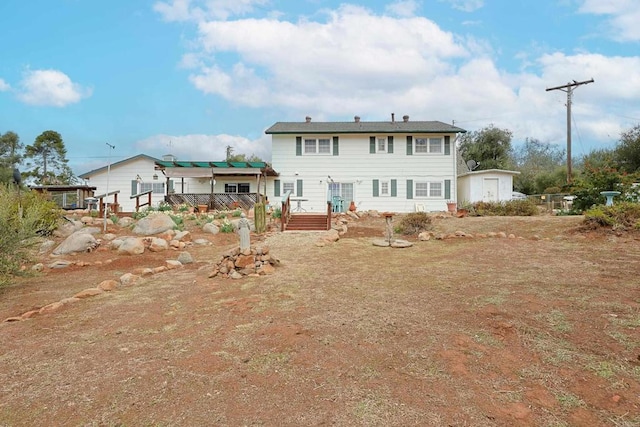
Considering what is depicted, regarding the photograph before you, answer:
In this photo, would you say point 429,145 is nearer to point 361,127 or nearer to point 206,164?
point 361,127

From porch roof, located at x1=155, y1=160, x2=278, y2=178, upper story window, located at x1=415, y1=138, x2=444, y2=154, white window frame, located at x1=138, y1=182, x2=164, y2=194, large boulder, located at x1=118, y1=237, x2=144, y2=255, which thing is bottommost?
large boulder, located at x1=118, y1=237, x2=144, y2=255

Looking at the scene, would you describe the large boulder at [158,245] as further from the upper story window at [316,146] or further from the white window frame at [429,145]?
the white window frame at [429,145]

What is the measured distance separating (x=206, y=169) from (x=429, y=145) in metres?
13.0

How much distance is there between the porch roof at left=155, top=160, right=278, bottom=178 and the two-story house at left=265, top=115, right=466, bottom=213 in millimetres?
1797

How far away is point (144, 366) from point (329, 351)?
174 cm

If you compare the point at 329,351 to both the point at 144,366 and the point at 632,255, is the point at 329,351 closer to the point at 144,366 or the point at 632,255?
the point at 144,366

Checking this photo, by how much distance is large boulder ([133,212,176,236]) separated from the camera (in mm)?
13562

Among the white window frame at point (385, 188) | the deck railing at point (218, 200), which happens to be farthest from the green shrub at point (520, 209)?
the deck railing at point (218, 200)

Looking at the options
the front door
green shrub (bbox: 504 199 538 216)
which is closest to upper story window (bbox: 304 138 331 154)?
the front door

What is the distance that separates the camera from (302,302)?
526cm

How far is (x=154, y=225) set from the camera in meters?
13.7

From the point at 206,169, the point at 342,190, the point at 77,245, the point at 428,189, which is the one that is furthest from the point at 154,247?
the point at 428,189

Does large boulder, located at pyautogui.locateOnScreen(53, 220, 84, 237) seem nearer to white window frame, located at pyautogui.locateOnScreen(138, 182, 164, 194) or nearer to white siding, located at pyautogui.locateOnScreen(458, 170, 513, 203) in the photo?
white window frame, located at pyautogui.locateOnScreen(138, 182, 164, 194)

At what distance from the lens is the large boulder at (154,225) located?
1356cm
